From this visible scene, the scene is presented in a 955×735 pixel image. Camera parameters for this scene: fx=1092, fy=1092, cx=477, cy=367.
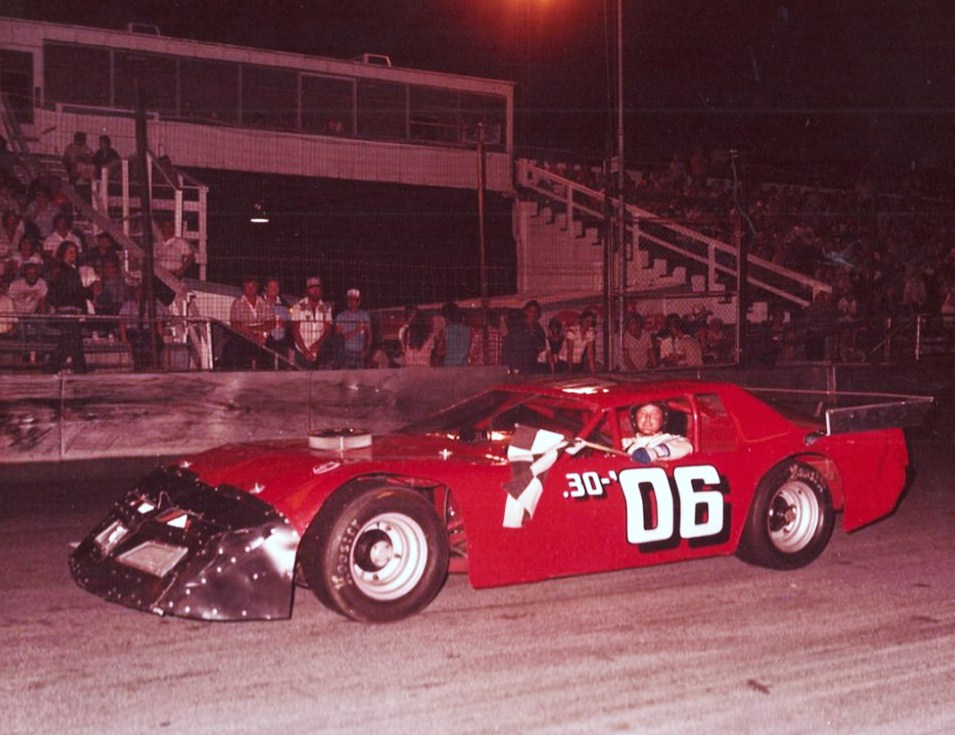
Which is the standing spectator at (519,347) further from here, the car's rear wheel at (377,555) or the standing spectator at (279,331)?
the car's rear wheel at (377,555)

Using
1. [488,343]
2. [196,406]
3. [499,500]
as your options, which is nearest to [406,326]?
[488,343]

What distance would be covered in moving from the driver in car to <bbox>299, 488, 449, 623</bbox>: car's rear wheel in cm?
129

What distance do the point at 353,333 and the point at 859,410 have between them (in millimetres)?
6478

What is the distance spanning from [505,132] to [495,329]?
44.9 ft

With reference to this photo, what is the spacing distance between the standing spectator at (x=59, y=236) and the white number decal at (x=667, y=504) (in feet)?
29.7

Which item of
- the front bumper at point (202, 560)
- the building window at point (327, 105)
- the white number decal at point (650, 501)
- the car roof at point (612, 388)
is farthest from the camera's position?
the building window at point (327, 105)

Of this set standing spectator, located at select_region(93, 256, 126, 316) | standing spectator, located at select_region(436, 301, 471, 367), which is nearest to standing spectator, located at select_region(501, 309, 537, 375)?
standing spectator, located at select_region(436, 301, 471, 367)

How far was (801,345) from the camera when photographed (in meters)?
14.6

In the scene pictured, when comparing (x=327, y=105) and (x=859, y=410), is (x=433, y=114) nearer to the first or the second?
(x=327, y=105)

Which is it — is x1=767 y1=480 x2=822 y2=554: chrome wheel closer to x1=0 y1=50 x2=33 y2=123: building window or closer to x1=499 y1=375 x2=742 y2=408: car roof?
x1=499 y1=375 x2=742 y2=408: car roof

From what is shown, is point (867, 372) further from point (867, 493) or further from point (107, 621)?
point (107, 621)

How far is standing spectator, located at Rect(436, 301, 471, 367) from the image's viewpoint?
1233cm

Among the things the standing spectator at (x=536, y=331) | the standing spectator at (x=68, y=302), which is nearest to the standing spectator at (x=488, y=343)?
the standing spectator at (x=536, y=331)

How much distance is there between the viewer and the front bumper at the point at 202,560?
4.62 meters
